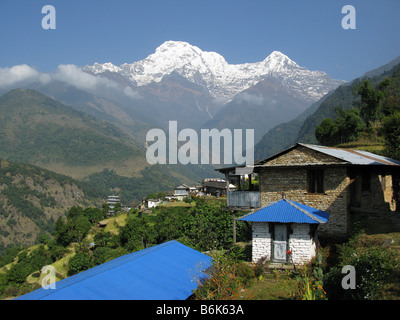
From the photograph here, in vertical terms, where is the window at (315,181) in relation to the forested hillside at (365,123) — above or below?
below

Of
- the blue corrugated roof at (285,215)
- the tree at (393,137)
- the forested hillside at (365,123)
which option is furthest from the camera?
the forested hillside at (365,123)

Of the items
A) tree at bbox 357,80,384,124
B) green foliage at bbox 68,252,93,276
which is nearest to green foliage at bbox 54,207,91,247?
green foliage at bbox 68,252,93,276

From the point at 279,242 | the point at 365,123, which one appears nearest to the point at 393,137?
the point at 279,242

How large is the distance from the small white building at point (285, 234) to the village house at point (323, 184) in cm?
344

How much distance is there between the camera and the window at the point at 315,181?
64.0 feet

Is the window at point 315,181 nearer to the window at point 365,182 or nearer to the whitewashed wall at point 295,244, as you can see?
the window at point 365,182

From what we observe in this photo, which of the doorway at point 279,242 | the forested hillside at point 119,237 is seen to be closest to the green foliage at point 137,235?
the forested hillside at point 119,237

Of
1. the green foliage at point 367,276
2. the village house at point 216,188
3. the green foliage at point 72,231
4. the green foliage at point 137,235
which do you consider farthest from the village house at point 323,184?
the village house at point 216,188

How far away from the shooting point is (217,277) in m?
11.0

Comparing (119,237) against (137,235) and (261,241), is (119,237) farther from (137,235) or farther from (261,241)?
(261,241)

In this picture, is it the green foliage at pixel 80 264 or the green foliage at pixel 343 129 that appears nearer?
the green foliage at pixel 80 264

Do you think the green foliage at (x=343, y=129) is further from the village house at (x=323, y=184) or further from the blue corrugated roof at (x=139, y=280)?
the blue corrugated roof at (x=139, y=280)

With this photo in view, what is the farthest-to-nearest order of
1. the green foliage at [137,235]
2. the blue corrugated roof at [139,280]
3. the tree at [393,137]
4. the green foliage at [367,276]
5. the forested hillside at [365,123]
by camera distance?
the forested hillside at [365,123]
the green foliage at [137,235]
the tree at [393,137]
the green foliage at [367,276]
the blue corrugated roof at [139,280]

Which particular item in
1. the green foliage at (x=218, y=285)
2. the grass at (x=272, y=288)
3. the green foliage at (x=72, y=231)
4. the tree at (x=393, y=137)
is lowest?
the green foliage at (x=72, y=231)
